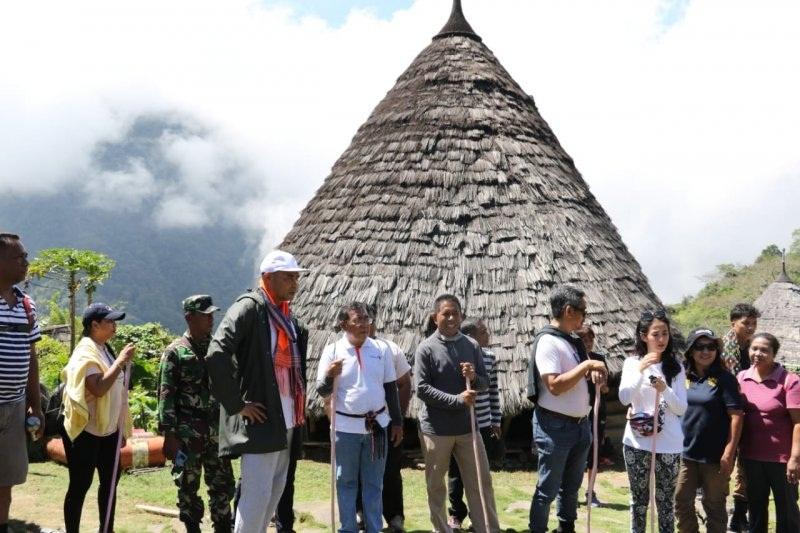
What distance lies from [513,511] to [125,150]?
63.2 meters

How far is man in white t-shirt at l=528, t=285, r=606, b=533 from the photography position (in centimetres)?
381

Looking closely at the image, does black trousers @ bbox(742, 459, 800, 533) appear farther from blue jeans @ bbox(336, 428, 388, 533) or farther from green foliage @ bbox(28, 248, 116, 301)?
green foliage @ bbox(28, 248, 116, 301)

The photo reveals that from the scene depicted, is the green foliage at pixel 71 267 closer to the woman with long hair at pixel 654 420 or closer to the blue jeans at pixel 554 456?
the blue jeans at pixel 554 456

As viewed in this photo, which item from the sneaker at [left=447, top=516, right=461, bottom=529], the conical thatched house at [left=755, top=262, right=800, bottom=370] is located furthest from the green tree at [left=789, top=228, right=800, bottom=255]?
the sneaker at [left=447, top=516, right=461, bottom=529]

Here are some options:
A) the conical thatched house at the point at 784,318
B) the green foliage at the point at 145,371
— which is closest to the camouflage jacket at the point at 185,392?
the green foliage at the point at 145,371

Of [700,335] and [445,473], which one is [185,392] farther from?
[700,335]

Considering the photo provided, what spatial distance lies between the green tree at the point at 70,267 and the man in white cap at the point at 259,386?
52.1ft

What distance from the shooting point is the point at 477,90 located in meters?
9.20

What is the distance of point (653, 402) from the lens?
151 inches

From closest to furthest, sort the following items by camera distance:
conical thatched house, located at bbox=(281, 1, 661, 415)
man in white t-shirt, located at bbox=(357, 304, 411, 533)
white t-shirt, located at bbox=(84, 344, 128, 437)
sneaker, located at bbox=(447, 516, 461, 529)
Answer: white t-shirt, located at bbox=(84, 344, 128, 437), man in white t-shirt, located at bbox=(357, 304, 411, 533), sneaker, located at bbox=(447, 516, 461, 529), conical thatched house, located at bbox=(281, 1, 661, 415)

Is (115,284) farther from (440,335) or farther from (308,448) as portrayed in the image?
(440,335)

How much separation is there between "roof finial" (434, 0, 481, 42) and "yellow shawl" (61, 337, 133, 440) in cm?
780

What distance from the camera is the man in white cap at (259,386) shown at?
3184 millimetres

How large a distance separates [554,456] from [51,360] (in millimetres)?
11603
